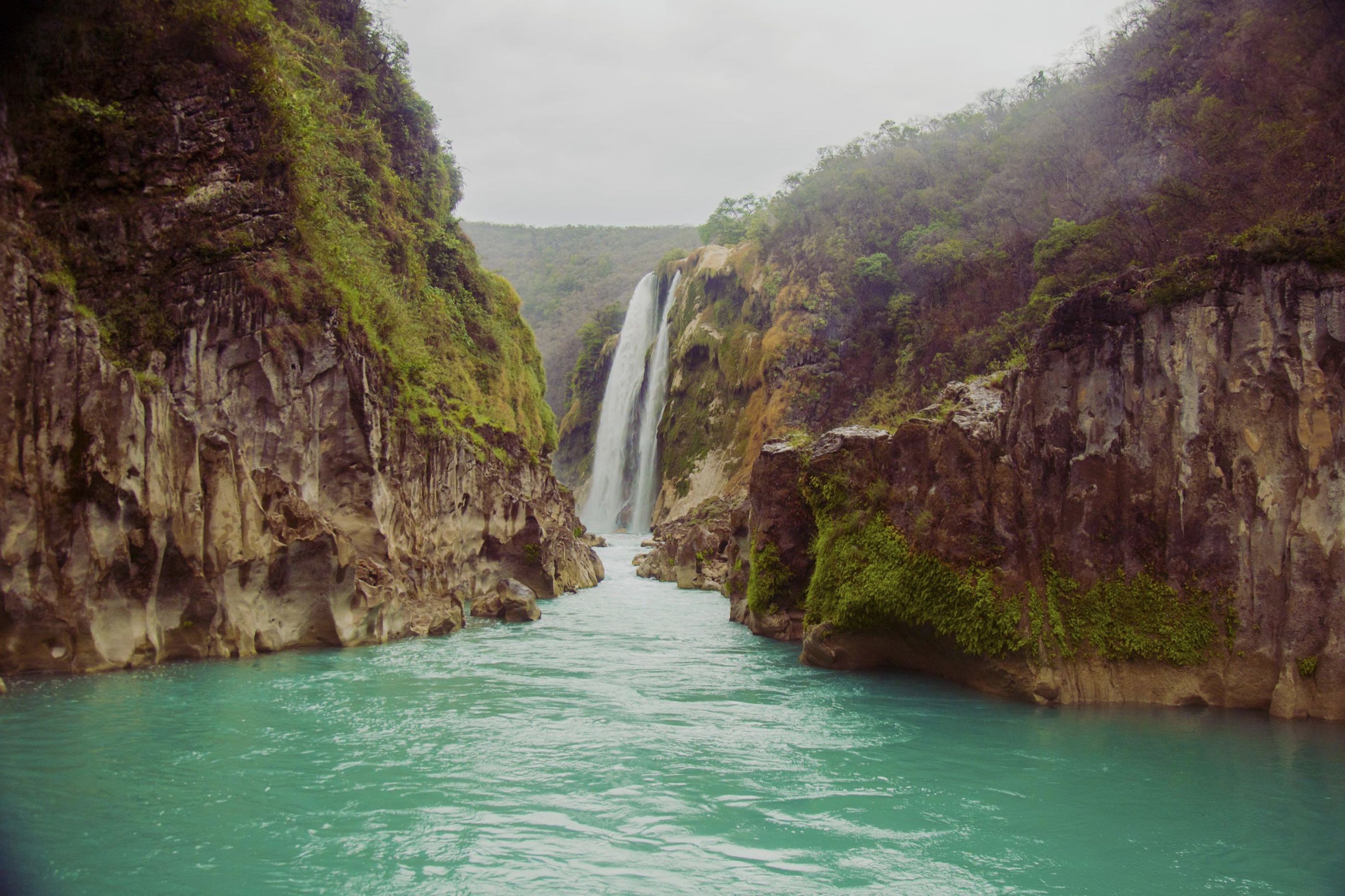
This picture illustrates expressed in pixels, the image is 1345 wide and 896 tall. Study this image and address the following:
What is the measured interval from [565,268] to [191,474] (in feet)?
335

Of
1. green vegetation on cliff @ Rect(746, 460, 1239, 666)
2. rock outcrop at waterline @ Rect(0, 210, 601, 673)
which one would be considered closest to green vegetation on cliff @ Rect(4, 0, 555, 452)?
rock outcrop at waterline @ Rect(0, 210, 601, 673)

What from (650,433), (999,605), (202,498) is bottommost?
(999,605)

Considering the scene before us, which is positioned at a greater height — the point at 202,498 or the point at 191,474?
the point at 191,474

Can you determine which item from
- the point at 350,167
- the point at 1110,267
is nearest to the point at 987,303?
the point at 1110,267

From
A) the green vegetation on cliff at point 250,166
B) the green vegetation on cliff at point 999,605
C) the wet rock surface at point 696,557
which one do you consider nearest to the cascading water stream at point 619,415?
the wet rock surface at point 696,557

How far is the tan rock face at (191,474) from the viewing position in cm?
1088

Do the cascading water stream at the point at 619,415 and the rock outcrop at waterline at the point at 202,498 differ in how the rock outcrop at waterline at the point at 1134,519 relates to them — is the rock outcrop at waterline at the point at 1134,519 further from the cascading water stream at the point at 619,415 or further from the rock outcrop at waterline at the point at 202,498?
the cascading water stream at the point at 619,415

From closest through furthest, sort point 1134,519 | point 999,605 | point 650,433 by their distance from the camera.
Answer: point 1134,519 → point 999,605 → point 650,433

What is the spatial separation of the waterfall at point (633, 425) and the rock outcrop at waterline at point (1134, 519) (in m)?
39.2

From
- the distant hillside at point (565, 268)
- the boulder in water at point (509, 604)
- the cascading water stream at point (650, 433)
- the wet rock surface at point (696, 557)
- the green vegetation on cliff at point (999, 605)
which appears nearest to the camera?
the green vegetation on cliff at point (999, 605)

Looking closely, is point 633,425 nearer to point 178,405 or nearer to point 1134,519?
point 178,405

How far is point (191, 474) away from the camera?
12391 millimetres

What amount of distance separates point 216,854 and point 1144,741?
8.83 metres

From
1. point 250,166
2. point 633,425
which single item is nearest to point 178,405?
point 250,166
